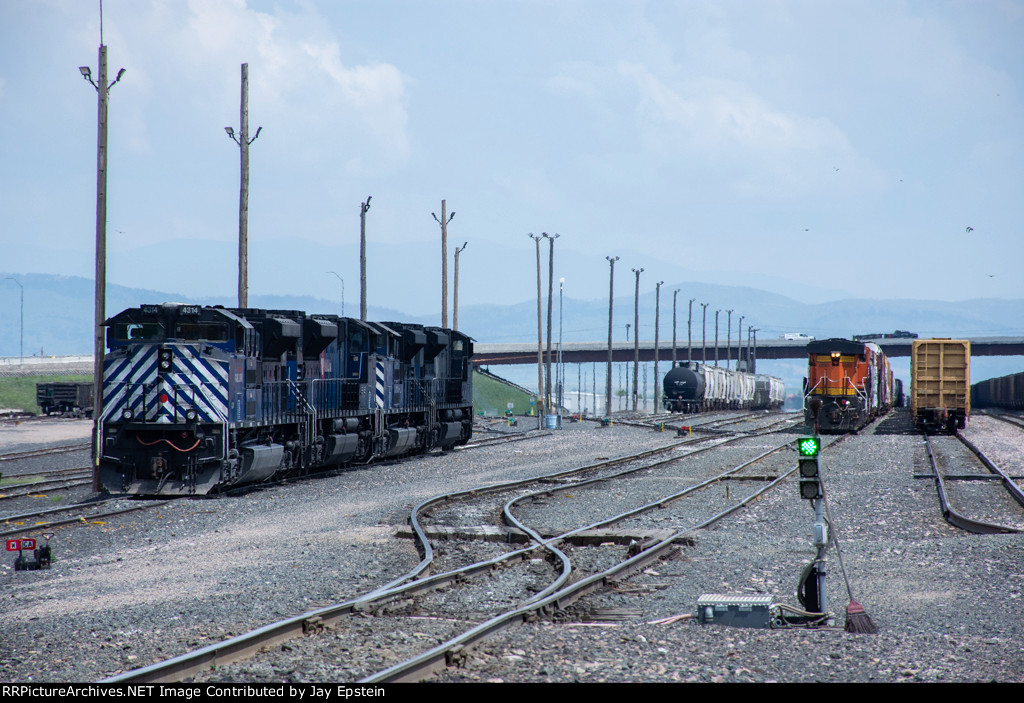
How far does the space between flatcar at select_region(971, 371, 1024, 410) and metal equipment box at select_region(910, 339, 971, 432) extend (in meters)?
31.3

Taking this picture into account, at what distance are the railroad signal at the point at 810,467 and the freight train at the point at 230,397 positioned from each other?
36.9ft

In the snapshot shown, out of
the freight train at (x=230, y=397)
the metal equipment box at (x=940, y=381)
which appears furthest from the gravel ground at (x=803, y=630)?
the metal equipment box at (x=940, y=381)

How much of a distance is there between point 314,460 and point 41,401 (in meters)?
40.6

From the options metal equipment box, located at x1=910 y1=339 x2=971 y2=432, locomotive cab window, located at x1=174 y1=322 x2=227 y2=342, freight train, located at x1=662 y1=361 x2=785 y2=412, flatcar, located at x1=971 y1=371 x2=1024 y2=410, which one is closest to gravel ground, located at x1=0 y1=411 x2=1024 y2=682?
locomotive cab window, located at x1=174 y1=322 x2=227 y2=342

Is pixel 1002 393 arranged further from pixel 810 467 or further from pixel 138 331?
pixel 810 467

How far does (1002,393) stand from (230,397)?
75.3 metres

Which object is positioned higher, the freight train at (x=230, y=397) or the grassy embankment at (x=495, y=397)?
the freight train at (x=230, y=397)

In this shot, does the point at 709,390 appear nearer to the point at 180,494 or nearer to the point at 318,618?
the point at 180,494

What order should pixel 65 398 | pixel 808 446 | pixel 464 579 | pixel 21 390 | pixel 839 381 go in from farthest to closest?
pixel 21 390, pixel 65 398, pixel 839 381, pixel 464 579, pixel 808 446

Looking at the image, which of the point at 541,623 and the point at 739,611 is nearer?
the point at 541,623

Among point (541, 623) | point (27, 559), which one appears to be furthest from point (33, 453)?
point (541, 623)

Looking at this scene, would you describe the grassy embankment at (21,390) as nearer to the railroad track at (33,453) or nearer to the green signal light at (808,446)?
the railroad track at (33,453)

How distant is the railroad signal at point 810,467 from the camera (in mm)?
9898

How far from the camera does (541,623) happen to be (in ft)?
29.5
